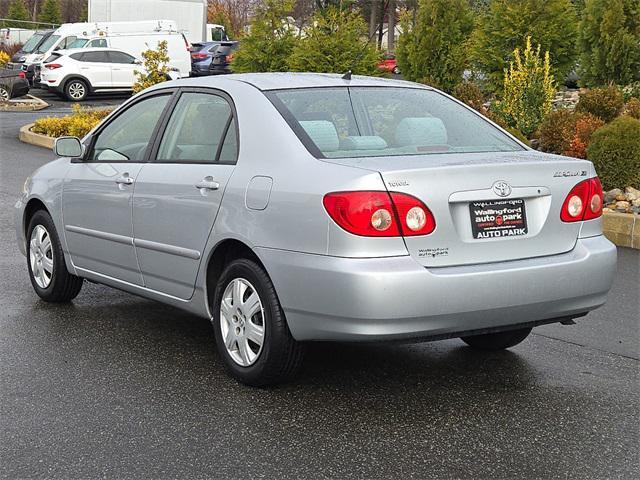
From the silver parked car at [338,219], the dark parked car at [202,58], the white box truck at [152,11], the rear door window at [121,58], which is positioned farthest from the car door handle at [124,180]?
the dark parked car at [202,58]

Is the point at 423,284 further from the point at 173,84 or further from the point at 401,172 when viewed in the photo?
the point at 173,84

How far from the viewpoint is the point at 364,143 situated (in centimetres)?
536

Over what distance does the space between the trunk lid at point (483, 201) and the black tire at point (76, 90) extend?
28.7 meters


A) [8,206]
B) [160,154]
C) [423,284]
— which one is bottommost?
[8,206]

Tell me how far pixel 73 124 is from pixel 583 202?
16.2m

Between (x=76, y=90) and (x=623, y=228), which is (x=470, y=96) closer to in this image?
(x=623, y=228)

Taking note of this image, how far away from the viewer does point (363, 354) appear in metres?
6.10

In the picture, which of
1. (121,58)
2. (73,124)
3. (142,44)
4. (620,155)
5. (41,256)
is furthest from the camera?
(142,44)

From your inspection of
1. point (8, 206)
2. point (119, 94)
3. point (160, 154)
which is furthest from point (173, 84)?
point (119, 94)

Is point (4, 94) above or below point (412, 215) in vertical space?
below

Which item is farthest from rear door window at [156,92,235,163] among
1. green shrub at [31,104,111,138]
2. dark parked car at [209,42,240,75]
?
dark parked car at [209,42,240,75]

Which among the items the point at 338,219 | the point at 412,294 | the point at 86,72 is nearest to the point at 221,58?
the point at 86,72

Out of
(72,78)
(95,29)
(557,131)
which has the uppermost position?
(95,29)

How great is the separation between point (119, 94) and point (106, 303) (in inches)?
1067
